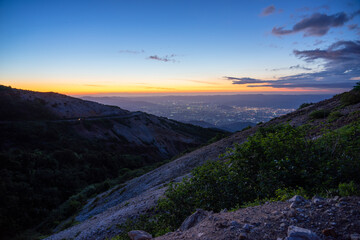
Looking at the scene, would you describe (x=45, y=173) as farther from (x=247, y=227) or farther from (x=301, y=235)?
(x=301, y=235)

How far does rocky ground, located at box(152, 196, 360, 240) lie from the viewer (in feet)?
10.7

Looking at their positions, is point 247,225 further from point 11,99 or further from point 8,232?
point 11,99

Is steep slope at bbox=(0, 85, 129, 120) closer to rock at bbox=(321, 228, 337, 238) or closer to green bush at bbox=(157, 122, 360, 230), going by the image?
green bush at bbox=(157, 122, 360, 230)

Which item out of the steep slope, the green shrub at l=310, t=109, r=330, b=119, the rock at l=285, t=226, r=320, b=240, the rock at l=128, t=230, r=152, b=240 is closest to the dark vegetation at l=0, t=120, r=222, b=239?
the steep slope

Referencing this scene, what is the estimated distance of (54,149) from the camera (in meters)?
31.1

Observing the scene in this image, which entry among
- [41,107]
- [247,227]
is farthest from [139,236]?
[41,107]

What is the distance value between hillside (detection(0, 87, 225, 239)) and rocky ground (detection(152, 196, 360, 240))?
19275mm

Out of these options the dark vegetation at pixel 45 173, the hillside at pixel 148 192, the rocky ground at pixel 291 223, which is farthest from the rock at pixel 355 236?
the dark vegetation at pixel 45 173

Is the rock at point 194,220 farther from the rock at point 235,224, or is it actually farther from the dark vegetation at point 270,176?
the rock at point 235,224

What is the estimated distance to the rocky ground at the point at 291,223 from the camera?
325 cm

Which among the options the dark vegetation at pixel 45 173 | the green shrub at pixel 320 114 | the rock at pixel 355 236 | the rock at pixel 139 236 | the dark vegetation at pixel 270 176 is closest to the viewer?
the rock at pixel 355 236

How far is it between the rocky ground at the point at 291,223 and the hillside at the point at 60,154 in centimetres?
1927

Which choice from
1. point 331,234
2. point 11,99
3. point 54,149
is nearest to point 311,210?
point 331,234

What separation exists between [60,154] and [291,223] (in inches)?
1299
